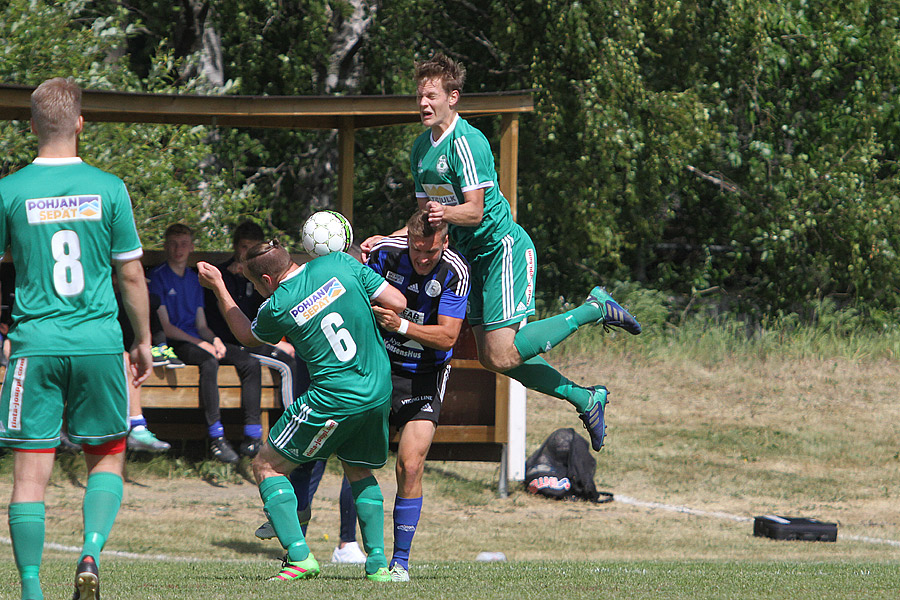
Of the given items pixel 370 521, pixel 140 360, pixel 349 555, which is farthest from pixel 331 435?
pixel 349 555

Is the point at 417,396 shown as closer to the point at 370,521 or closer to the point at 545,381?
the point at 370,521

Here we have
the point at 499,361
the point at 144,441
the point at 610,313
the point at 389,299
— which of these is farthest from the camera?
the point at 144,441

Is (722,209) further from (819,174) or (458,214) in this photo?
(458,214)

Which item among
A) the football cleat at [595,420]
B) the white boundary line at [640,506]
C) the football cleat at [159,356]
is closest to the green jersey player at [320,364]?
the football cleat at [595,420]

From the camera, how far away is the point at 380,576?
555 cm

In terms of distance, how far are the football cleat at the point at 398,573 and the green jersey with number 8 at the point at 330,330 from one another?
94 centimetres

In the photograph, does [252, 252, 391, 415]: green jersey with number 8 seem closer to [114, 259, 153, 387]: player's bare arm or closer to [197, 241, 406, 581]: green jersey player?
[197, 241, 406, 581]: green jersey player

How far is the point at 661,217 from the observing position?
18.9 meters

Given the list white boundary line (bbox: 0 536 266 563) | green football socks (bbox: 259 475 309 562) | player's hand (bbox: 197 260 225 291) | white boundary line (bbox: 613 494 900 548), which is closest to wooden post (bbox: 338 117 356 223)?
white boundary line (bbox: 613 494 900 548)

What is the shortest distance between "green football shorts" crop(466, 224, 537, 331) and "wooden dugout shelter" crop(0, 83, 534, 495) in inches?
127

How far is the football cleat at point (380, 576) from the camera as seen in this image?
18.2 feet

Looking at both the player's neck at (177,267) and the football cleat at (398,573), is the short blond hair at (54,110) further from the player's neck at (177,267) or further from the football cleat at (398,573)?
the player's neck at (177,267)

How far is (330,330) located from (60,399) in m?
1.35

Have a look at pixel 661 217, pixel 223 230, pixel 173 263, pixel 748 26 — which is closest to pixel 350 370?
pixel 173 263
